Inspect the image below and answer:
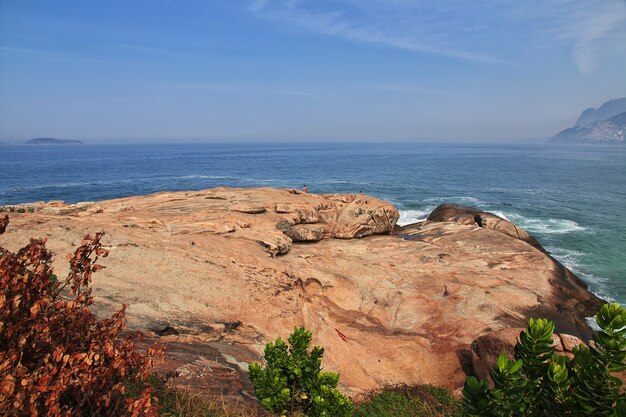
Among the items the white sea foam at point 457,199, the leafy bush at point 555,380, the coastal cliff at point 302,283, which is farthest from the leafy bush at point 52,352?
the white sea foam at point 457,199

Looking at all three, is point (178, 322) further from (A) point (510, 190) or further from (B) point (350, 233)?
(A) point (510, 190)

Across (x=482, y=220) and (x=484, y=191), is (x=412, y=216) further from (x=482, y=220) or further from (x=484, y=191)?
(x=484, y=191)

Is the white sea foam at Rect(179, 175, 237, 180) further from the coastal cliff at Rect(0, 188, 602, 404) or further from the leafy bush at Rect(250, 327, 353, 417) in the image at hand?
the leafy bush at Rect(250, 327, 353, 417)

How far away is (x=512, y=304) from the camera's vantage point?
1856 cm

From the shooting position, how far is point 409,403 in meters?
11.6

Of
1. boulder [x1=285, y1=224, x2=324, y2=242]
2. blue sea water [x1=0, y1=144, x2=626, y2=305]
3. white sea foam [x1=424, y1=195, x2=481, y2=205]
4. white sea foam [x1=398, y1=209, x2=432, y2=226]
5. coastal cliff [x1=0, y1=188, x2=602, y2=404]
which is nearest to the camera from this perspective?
coastal cliff [x1=0, y1=188, x2=602, y2=404]

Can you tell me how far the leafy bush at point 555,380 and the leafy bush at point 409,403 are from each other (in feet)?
15.4

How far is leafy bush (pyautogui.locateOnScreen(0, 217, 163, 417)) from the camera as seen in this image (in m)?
3.64

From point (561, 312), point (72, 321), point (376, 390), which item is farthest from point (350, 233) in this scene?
point (72, 321)

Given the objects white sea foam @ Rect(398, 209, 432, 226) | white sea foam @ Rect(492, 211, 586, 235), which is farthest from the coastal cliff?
white sea foam @ Rect(492, 211, 586, 235)

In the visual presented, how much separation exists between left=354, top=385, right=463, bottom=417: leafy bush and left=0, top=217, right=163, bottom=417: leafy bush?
8139 millimetres

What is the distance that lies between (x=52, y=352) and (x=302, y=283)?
13.3 m

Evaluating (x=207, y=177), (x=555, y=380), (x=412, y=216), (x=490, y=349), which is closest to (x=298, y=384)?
(x=555, y=380)

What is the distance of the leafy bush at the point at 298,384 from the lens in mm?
7141
